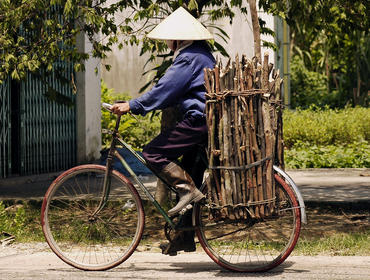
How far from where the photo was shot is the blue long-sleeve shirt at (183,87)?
5.74 meters

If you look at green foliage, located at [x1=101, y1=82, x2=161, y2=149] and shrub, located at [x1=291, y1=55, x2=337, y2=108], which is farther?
shrub, located at [x1=291, y1=55, x2=337, y2=108]

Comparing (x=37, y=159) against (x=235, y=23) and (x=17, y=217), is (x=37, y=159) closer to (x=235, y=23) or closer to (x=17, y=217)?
(x=17, y=217)

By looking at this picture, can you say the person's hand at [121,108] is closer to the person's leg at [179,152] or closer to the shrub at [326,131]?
the person's leg at [179,152]

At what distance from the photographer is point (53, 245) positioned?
6.16 m

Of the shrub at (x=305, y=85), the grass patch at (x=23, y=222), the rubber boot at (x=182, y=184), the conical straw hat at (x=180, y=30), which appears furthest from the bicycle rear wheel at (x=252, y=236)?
the shrub at (x=305, y=85)

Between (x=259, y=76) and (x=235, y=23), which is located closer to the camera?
(x=259, y=76)

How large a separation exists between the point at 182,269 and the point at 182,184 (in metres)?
0.70

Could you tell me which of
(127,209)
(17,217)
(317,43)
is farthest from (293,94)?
(127,209)

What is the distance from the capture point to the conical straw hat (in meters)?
5.87

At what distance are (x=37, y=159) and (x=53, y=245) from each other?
6.43m

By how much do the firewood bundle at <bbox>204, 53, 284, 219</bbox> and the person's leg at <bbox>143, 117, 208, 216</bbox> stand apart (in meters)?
0.18

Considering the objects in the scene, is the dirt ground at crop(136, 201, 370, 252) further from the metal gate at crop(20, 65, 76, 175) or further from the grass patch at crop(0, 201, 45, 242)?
the metal gate at crop(20, 65, 76, 175)

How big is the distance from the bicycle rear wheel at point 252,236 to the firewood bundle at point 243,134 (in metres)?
0.12

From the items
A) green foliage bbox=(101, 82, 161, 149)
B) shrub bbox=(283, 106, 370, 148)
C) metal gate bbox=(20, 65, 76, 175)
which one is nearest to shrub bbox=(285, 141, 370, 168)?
shrub bbox=(283, 106, 370, 148)
